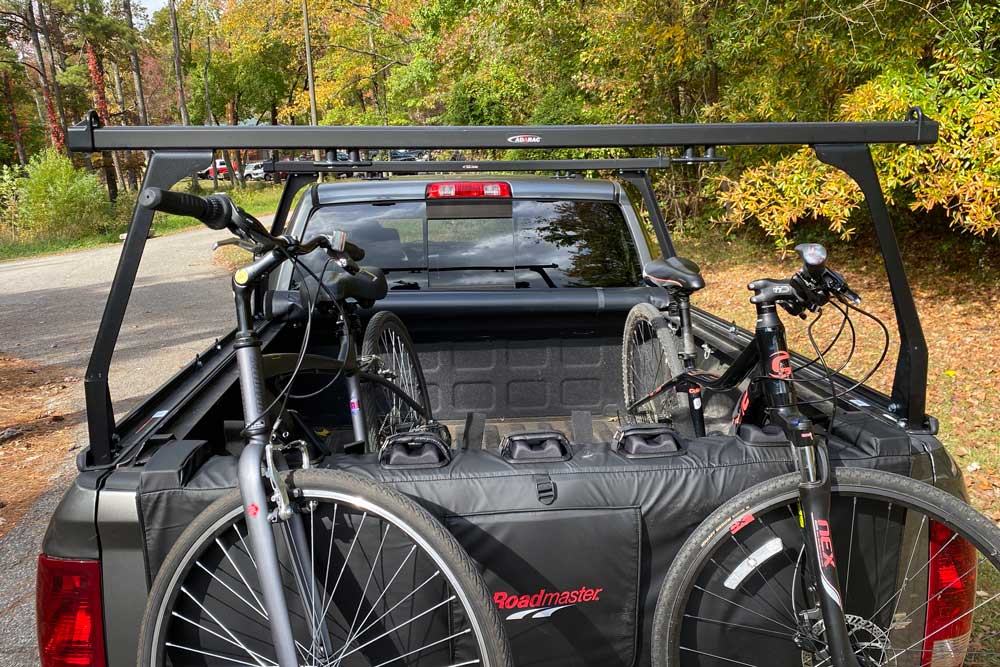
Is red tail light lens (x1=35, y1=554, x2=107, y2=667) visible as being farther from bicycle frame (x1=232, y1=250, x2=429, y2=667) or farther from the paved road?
the paved road

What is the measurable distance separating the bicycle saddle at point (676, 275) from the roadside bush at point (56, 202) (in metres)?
25.2

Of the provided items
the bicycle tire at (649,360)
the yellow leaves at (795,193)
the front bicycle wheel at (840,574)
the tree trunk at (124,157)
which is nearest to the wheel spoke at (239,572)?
the front bicycle wheel at (840,574)

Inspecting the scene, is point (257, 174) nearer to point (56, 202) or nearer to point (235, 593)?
point (56, 202)

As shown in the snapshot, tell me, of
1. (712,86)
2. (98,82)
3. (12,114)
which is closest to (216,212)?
(712,86)

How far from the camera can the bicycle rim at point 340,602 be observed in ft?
5.49

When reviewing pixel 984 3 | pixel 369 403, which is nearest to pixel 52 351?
pixel 369 403

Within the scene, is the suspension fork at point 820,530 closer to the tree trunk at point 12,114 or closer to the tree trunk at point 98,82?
the tree trunk at point 98,82

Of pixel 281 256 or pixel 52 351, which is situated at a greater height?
pixel 281 256

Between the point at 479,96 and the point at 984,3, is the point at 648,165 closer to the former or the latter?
the point at 984,3

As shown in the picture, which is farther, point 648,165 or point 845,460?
point 648,165

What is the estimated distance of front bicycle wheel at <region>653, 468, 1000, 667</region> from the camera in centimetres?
170

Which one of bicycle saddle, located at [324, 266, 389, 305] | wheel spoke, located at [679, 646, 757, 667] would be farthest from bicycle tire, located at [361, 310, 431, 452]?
wheel spoke, located at [679, 646, 757, 667]

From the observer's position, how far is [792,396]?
1890mm

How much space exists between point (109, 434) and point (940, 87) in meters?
7.56
